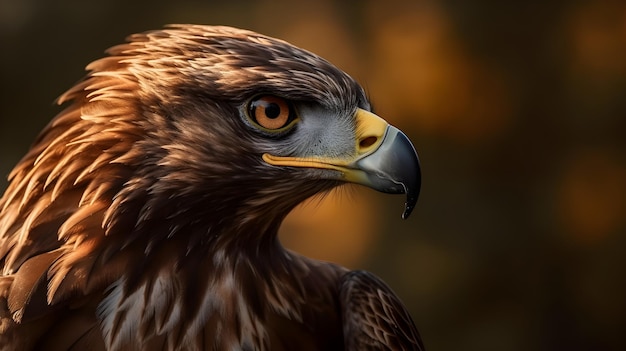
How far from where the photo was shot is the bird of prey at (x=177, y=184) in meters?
2.00

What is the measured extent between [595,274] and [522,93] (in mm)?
1271

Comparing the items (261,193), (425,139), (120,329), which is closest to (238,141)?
(261,193)

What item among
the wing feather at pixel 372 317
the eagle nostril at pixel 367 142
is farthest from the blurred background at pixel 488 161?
the eagle nostril at pixel 367 142

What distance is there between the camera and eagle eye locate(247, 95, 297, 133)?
2.04m

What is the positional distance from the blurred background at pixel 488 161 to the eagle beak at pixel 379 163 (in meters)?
3.42

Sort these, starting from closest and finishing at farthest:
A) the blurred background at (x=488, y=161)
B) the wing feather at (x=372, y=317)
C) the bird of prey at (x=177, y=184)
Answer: the bird of prey at (x=177, y=184) < the wing feather at (x=372, y=317) < the blurred background at (x=488, y=161)

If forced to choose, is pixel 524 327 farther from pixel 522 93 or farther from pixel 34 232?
pixel 34 232

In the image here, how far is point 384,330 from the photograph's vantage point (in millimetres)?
2342

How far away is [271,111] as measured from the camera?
2043 mm

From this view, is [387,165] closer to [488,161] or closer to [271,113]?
[271,113]

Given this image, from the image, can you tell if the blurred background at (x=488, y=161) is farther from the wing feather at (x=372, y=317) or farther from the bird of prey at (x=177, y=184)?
the bird of prey at (x=177, y=184)

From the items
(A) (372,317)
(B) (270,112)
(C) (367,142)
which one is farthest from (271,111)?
(A) (372,317)

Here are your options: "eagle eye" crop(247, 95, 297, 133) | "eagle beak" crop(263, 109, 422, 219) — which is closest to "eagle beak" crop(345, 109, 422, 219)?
"eagle beak" crop(263, 109, 422, 219)

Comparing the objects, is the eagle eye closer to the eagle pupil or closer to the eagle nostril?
the eagle pupil
